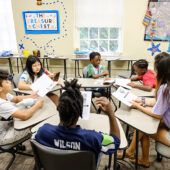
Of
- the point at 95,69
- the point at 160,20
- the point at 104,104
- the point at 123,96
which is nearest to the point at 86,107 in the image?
the point at 104,104

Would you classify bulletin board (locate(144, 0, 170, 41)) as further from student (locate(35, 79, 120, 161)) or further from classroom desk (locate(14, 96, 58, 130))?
student (locate(35, 79, 120, 161))

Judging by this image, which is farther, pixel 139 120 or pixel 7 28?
pixel 7 28

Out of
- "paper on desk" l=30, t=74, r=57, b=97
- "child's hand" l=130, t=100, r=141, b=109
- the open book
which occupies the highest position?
"paper on desk" l=30, t=74, r=57, b=97

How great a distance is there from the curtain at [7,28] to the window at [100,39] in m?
2.17

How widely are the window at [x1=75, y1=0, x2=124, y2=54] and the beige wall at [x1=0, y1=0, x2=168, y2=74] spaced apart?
7.8 inches

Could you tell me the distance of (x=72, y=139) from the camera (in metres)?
0.76

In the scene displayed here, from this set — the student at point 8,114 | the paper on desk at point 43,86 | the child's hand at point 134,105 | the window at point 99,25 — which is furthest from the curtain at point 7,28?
the child's hand at point 134,105

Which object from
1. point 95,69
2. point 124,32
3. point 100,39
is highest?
point 124,32

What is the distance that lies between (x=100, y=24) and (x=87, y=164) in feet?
13.5

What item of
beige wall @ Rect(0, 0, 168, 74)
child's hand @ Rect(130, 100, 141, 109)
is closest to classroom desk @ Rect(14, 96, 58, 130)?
child's hand @ Rect(130, 100, 141, 109)

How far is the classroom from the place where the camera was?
81 centimetres

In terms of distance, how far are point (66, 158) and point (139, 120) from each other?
0.76 metres

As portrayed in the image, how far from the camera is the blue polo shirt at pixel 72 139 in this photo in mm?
756

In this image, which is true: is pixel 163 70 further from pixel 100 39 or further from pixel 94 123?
pixel 100 39
